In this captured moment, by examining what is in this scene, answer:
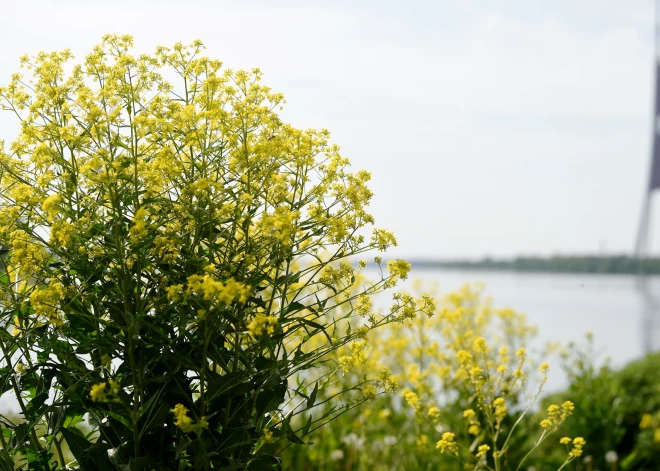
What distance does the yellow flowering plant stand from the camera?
47.6 inches

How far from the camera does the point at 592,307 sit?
14.9m

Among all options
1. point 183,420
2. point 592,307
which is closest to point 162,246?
point 183,420

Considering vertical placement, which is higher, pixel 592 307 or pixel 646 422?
pixel 646 422

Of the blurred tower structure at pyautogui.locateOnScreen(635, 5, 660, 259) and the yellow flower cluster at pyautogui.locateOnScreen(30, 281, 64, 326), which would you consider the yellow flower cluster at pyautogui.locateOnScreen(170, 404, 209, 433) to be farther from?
the blurred tower structure at pyautogui.locateOnScreen(635, 5, 660, 259)

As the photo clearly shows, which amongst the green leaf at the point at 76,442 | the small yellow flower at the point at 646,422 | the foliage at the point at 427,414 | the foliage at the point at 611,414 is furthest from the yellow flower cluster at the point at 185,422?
the small yellow flower at the point at 646,422

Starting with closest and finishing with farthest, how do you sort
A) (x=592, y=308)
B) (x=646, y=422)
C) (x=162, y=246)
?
(x=162, y=246) < (x=646, y=422) < (x=592, y=308)

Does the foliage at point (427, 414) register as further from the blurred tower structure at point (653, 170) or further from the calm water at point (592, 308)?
the blurred tower structure at point (653, 170)

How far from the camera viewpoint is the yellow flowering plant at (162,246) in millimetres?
1209

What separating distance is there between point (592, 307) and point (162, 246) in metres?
14.9

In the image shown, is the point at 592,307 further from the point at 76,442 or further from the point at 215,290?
the point at 215,290

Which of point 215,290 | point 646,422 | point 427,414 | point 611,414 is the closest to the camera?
point 215,290

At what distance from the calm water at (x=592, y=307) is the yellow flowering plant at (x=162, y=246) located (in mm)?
6237

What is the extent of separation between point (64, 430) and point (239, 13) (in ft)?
5.74

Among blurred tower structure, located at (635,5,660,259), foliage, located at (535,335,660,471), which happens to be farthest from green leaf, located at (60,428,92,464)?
blurred tower structure, located at (635,5,660,259)
